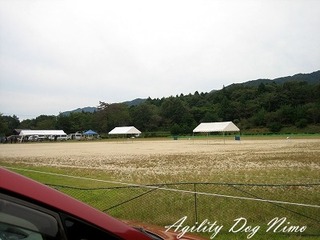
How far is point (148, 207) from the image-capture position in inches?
326

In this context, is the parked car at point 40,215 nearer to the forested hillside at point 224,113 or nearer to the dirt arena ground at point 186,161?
the dirt arena ground at point 186,161

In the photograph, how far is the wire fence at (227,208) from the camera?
6.90m

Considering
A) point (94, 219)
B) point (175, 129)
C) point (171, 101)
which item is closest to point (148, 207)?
point (94, 219)

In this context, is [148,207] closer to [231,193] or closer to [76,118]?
[231,193]

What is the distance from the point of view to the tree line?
105 meters

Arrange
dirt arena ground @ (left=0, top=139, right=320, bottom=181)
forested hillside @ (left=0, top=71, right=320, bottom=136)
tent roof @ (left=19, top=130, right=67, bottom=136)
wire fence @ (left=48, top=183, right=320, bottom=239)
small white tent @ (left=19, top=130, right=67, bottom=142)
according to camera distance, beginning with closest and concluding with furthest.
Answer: wire fence @ (left=48, top=183, right=320, bottom=239), dirt arena ground @ (left=0, top=139, right=320, bottom=181), forested hillside @ (left=0, top=71, right=320, bottom=136), small white tent @ (left=19, top=130, right=67, bottom=142), tent roof @ (left=19, top=130, right=67, bottom=136)

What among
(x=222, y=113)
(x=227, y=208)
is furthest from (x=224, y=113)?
(x=227, y=208)

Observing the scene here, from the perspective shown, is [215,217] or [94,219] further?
[215,217]

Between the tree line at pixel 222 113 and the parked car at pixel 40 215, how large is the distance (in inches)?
4050

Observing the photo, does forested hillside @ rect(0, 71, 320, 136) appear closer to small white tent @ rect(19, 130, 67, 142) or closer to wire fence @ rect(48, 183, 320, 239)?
small white tent @ rect(19, 130, 67, 142)

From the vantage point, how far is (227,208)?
8.06m

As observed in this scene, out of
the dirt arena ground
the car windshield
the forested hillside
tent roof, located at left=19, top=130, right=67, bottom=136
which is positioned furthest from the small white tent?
the car windshield

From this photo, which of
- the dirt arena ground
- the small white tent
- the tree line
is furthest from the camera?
the small white tent

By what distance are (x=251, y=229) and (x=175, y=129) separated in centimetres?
10231
